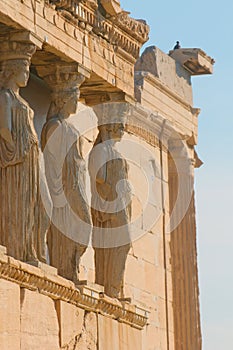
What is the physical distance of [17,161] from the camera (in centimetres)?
1360

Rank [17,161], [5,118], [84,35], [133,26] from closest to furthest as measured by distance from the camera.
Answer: [5,118]
[17,161]
[84,35]
[133,26]

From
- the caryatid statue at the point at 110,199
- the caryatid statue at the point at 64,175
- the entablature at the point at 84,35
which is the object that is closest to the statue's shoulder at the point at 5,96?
the entablature at the point at 84,35

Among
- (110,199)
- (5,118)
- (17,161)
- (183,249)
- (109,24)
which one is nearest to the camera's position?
(5,118)

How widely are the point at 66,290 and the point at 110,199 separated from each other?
1741mm

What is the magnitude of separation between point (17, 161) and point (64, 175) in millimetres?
974

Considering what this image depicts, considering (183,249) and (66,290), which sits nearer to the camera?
(66,290)

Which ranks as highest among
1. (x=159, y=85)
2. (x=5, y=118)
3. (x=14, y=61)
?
(x=159, y=85)

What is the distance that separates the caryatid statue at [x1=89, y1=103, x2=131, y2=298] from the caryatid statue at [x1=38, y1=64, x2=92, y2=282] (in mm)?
784

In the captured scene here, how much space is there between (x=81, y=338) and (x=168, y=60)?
5.29 meters

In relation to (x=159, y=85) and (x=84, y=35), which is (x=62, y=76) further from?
(x=159, y=85)

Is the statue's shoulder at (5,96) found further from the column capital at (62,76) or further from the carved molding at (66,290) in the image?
the carved molding at (66,290)

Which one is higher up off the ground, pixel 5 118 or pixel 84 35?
pixel 84 35

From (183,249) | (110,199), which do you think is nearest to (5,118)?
(110,199)

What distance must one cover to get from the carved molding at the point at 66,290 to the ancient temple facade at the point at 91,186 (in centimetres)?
1
